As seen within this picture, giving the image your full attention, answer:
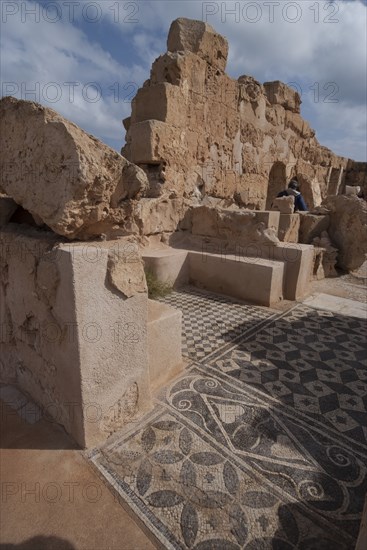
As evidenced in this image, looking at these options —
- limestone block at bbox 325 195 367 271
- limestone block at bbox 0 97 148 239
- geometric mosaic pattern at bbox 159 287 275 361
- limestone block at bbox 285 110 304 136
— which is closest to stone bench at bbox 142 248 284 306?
geometric mosaic pattern at bbox 159 287 275 361

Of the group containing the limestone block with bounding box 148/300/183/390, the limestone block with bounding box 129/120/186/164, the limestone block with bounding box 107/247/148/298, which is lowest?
the limestone block with bounding box 148/300/183/390

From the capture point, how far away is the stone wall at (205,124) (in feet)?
16.3

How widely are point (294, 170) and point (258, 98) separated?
326cm

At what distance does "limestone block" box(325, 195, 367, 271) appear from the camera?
211 inches

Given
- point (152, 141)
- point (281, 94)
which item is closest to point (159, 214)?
point (152, 141)

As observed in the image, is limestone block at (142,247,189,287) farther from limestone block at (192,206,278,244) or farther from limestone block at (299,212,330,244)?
limestone block at (299,212,330,244)

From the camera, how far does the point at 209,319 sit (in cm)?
364

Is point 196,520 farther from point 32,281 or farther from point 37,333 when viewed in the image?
point 32,281

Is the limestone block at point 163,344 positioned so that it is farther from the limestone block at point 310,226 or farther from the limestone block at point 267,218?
the limestone block at point 310,226

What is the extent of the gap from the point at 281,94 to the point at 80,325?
8.68m

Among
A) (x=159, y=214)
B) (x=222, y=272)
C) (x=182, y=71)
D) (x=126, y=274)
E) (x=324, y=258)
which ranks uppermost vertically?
(x=182, y=71)

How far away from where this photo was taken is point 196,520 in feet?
4.64

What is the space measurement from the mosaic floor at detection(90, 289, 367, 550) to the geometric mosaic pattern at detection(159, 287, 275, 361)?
0.08 m

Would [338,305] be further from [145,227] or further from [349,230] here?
[145,227]
